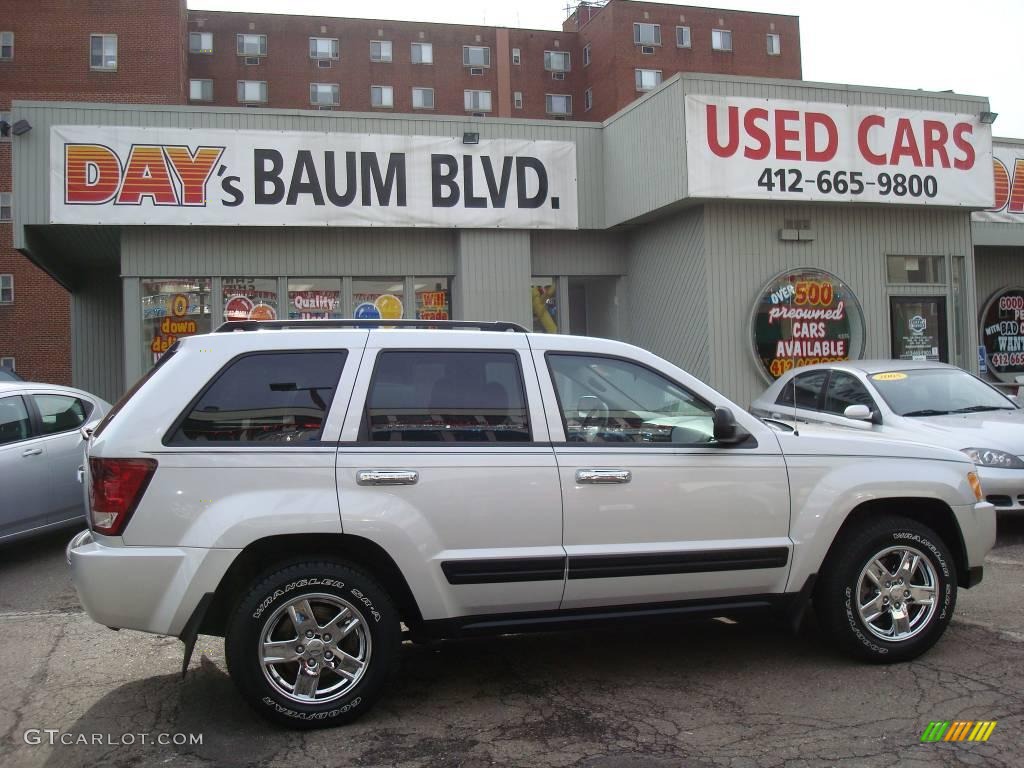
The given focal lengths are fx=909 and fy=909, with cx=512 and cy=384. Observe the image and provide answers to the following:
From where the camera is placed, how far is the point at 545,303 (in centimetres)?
1460

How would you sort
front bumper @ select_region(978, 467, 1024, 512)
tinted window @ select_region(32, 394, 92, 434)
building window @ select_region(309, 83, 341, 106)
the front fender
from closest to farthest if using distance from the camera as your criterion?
the front fender, front bumper @ select_region(978, 467, 1024, 512), tinted window @ select_region(32, 394, 92, 434), building window @ select_region(309, 83, 341, 106)

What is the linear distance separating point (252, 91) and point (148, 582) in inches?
1854

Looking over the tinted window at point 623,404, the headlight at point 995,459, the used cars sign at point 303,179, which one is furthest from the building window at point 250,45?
the tinted window at point 623,404

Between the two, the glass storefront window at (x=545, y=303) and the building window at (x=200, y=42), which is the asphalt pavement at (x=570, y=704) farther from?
the building window at (x=200, y=42)

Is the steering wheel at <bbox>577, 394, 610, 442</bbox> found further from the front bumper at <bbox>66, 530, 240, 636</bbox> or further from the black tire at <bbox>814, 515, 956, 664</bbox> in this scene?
the front bumper at <bbox>66, 530, 240, 636</bbox>

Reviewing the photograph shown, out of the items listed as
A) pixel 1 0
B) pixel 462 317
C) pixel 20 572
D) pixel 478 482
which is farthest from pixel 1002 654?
pixel 1 0

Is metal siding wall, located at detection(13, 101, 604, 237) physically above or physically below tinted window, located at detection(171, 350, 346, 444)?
above

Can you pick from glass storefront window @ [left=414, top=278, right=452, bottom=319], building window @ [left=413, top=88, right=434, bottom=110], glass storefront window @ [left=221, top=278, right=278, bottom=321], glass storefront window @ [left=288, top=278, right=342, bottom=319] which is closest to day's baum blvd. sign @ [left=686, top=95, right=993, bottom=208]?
glass storefront window @ [left=414, top=278, right=452, bottom=319]

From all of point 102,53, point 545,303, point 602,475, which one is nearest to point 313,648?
point 602,475

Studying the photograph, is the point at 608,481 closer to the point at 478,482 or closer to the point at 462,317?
the point at 478,482

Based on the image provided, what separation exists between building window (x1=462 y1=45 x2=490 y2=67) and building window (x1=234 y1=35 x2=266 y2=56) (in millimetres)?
10505

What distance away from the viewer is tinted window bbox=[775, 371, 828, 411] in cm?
965

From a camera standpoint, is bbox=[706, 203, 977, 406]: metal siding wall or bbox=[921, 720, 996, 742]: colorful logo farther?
bbox=[706, 203, 977, 406]: metal siding wall

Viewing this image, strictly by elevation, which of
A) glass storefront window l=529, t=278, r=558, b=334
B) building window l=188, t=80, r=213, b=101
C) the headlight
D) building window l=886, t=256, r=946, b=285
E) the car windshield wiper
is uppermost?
building window l=188, t=80, r=213, b=101
